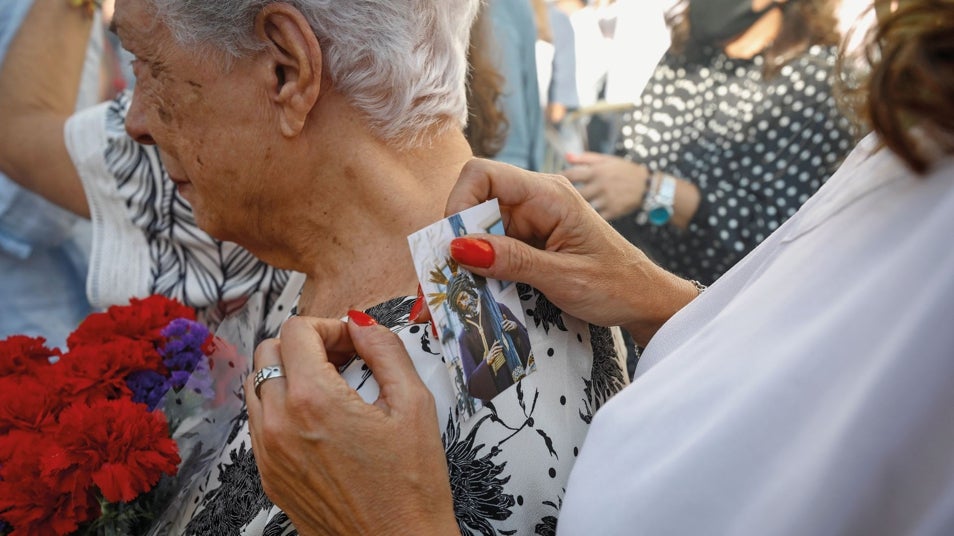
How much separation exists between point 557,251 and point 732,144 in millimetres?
2027

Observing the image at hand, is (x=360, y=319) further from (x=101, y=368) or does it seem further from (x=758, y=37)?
(x=758, y=37)

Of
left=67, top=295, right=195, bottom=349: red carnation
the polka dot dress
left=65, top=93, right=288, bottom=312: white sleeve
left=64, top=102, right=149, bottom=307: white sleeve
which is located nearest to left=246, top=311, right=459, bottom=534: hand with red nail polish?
left=67, top=295, right=195, bottom=349: red carnation

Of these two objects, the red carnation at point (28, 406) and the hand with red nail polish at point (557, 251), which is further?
the red carnation at point (28, 406)

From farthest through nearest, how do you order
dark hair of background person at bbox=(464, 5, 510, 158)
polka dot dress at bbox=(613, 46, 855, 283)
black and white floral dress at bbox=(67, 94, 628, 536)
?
polka dot dress at bbox=(613, 46, 855, 283), dark hair of background person at bbox=(464, 5, 510, 158), black and white floral dress at bbox=(67, 94, 628, 536)

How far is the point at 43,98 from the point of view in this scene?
2311 millimetres

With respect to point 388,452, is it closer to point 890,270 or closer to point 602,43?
A: point 890,270

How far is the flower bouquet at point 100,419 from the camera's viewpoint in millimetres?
1263

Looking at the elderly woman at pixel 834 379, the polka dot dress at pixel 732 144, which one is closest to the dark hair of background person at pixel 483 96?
the polka dot dress at pixel 732 144

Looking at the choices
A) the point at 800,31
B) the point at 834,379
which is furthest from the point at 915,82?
the point at 800,31

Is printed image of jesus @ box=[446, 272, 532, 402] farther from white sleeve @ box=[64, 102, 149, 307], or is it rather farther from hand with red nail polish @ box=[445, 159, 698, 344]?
white sleeve @ box=[64, 102, 149, 307]

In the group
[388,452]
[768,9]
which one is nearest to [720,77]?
[768,9]

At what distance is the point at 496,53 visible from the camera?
295 centimetres

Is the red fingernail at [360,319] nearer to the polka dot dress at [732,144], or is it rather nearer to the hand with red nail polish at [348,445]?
the hand with red nail polish at [348,445]

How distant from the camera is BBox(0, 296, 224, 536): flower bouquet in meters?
1.26
